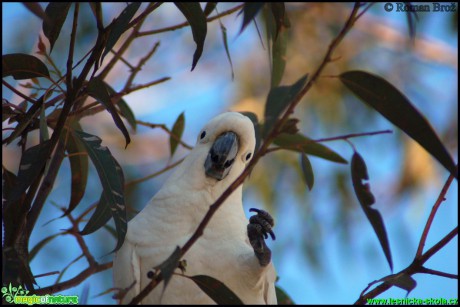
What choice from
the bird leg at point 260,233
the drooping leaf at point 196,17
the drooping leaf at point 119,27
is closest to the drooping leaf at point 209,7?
the drooping leaf at point 196,17

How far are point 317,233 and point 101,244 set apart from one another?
194 centimetres

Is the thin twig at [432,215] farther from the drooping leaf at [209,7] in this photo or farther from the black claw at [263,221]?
the drooping leaf at [209,7]

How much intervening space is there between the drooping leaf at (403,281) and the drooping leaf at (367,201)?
4.9 inches

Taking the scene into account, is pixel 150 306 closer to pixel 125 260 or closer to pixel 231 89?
pixel 125 260

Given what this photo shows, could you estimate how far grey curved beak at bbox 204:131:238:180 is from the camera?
210 centimetres

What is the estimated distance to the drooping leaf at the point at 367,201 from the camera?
1447 millimetres

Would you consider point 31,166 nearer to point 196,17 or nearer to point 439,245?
point 196,17

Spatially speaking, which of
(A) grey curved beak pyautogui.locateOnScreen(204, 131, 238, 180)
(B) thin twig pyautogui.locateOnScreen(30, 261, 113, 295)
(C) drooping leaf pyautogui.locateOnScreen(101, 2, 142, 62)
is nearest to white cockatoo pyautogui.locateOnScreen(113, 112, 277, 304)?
(A) grey curved beak pyautogui.locateOnScreen(204, 131, 238, 180)

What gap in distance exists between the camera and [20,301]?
4.78ft

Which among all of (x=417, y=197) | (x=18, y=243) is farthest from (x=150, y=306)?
(x=417, y=197)

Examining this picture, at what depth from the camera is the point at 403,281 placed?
1.56m

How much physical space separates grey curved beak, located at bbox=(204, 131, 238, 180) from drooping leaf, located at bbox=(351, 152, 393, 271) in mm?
641

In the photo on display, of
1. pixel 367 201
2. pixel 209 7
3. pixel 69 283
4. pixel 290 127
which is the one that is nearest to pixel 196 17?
pixel 209 7

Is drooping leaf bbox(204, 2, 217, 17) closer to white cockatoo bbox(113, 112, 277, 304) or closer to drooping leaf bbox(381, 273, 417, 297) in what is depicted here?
white cockatoo bbox(113, 112, 277, 304)
